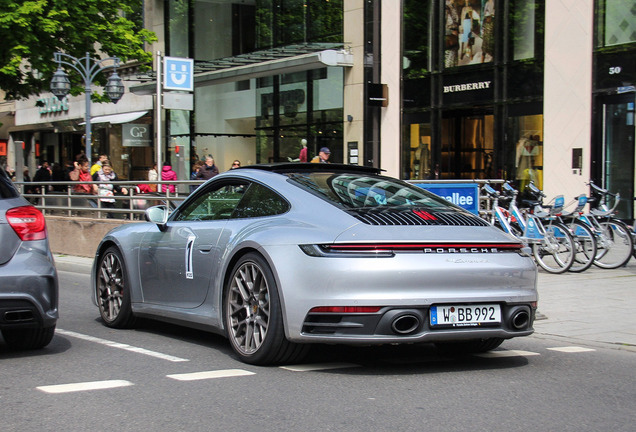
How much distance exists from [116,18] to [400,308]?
79.8 feet

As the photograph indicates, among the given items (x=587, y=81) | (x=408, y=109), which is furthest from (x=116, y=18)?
(x=587, y=81)

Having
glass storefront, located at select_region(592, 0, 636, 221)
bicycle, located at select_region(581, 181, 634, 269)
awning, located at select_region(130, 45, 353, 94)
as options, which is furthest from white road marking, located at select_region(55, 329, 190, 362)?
awning, located at select_region(130, 45, 353, 94)

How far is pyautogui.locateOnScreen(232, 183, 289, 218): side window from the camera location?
6285 millimetres

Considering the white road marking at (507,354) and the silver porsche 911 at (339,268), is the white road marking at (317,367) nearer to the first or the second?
the silver porsche 911 at (339,268)

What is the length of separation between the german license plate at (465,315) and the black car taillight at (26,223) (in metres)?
2.95

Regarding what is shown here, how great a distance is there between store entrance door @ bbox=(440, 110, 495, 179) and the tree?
1047cm

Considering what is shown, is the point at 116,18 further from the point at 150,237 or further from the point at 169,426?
the point at 169,426

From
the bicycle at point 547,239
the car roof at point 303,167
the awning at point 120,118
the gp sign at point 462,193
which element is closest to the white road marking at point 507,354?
the car roof at point 303,167

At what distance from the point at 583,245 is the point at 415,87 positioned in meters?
13.0

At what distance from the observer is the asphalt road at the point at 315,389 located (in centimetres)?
457

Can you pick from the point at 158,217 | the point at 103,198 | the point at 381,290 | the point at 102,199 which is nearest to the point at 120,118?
the point at 102,199

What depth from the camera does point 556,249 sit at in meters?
12.7

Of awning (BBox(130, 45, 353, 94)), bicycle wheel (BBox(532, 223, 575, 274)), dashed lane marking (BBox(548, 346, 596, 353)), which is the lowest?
dashed lane marking (BBox(548, 346, 596, 353))

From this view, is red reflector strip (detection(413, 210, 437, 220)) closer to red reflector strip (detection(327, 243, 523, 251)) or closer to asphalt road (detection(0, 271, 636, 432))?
red reflector strip (detection(327, 243, 523, 251))
